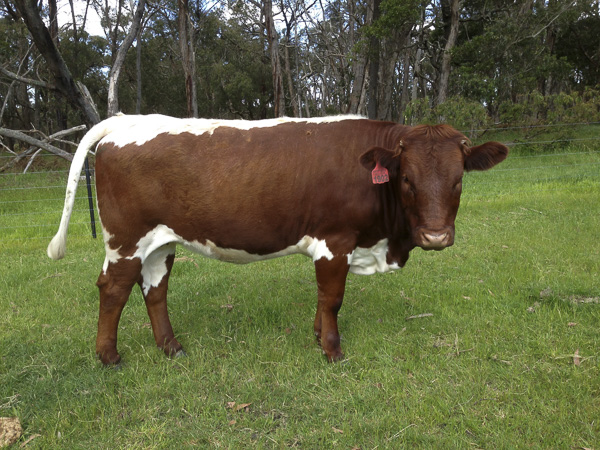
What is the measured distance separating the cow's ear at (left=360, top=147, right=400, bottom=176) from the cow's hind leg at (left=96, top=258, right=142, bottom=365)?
1822 mm

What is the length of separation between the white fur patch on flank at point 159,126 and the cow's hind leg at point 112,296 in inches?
35.6

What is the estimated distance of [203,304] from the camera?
4652 millimetres

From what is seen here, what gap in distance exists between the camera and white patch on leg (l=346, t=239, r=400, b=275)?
353cm

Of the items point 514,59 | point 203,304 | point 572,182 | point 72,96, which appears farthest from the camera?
point 514,59

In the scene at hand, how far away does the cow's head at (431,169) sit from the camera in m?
2.93

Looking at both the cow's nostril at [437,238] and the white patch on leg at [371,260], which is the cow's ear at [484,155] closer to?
the cow's nostril at [437,238]

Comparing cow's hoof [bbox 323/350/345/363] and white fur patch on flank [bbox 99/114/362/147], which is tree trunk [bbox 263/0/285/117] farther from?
cow's hoof [bbox 323/350/345/363]

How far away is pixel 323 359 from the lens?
3.51 metres

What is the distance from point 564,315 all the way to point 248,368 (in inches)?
108

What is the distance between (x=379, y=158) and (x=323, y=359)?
5.27 feet

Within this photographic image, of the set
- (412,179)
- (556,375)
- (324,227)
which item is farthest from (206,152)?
(556,375)

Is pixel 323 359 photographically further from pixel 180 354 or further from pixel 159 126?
pixel 159 126

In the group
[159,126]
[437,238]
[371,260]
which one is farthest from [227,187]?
[437,238]

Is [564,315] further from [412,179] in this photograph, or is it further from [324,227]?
[324,227]
